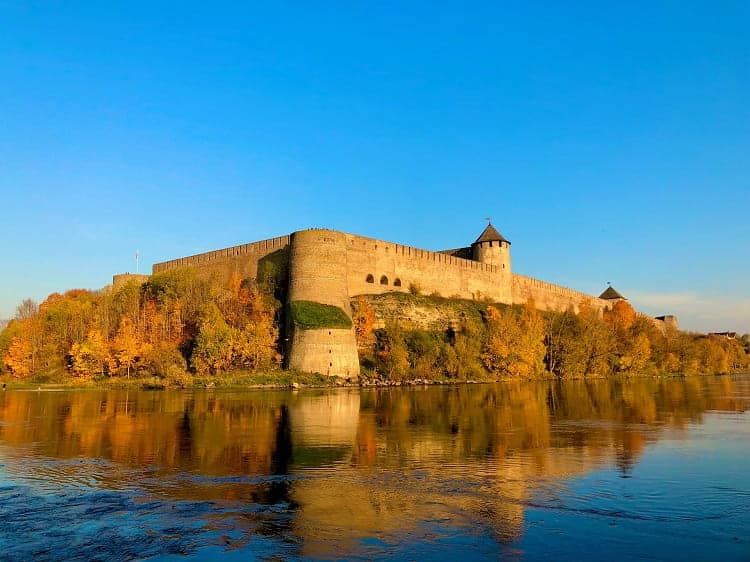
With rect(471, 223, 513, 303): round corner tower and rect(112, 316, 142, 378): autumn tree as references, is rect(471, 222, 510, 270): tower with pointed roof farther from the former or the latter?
rect(112, 316, 142, 378): autumn tree

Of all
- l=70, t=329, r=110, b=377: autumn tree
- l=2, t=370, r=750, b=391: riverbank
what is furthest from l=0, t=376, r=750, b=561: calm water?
l=70, t=329, r=110, b=377: autumn tree

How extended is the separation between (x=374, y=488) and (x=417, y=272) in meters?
34.0

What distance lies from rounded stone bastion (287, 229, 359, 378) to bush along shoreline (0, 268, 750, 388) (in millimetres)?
191

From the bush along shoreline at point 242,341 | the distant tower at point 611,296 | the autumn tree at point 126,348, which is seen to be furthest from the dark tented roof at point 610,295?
the autumn tree at point 126,348

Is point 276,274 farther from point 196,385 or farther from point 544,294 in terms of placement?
point 544,294

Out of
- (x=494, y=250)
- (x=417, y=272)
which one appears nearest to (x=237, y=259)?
(x=417, y=272)

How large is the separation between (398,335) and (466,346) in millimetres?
4821

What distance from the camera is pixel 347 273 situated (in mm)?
36500

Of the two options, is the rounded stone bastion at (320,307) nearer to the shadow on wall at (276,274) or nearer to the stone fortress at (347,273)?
the stone fortress at (347,273)

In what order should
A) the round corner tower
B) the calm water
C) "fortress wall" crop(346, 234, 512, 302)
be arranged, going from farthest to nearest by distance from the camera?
the round corner tower
"fortress wall" crop(346, 234, 512, 302)
the calm water

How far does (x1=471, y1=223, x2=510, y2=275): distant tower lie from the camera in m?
47.8

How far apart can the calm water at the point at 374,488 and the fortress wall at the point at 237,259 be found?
22920 millimetres

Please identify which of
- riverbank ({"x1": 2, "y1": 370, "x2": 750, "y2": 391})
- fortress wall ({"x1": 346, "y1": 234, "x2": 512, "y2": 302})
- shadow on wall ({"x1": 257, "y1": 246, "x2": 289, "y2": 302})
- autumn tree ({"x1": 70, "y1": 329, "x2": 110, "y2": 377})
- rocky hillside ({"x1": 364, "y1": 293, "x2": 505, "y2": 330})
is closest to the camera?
riverbank ({"x1": 2, "y1": 370, "x2": 750, "y2": 391})

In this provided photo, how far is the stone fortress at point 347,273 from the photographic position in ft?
99.3
